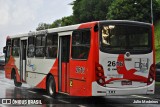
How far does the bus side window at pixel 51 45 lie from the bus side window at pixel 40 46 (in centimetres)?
47

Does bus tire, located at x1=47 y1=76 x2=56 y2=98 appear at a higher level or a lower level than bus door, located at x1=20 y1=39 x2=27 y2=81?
lower

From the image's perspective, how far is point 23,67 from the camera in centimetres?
2019

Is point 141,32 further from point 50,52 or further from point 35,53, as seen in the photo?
point 35,53

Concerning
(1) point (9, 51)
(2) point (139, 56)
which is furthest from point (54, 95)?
(1) point (9, 51)

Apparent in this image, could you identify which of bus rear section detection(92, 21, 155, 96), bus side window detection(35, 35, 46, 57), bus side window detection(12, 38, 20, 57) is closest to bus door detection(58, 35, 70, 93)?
bus side window detection(35, 35, 46, 57)

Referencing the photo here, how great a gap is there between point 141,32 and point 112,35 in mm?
1171

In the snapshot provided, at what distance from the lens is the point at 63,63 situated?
15.4 metres

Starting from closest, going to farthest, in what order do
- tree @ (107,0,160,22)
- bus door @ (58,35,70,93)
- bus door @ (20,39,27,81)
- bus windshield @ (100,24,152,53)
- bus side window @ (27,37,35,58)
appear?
bus windshield @ (100,24,152,53), bus door @ (58,35,70,93), bus side window @ (27,37,35,58), bus door @ (20,39,27,81), tree @ (107,0,160,22)

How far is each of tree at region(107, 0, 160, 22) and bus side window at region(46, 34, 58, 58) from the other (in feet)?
133

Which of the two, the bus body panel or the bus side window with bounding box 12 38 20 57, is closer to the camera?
the bus body panel

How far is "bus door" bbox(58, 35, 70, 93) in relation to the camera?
49.3ft

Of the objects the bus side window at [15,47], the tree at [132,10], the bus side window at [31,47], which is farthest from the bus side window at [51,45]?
the tree at [132,10]

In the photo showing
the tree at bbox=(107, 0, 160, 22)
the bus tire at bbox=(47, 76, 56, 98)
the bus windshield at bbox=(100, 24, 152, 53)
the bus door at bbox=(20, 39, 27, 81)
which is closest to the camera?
the bus windshield at bbox=(100, 24, 152, 53)

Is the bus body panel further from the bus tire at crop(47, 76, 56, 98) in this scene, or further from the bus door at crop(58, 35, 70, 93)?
the bus tire at crop(47, 76, 56, 98)
